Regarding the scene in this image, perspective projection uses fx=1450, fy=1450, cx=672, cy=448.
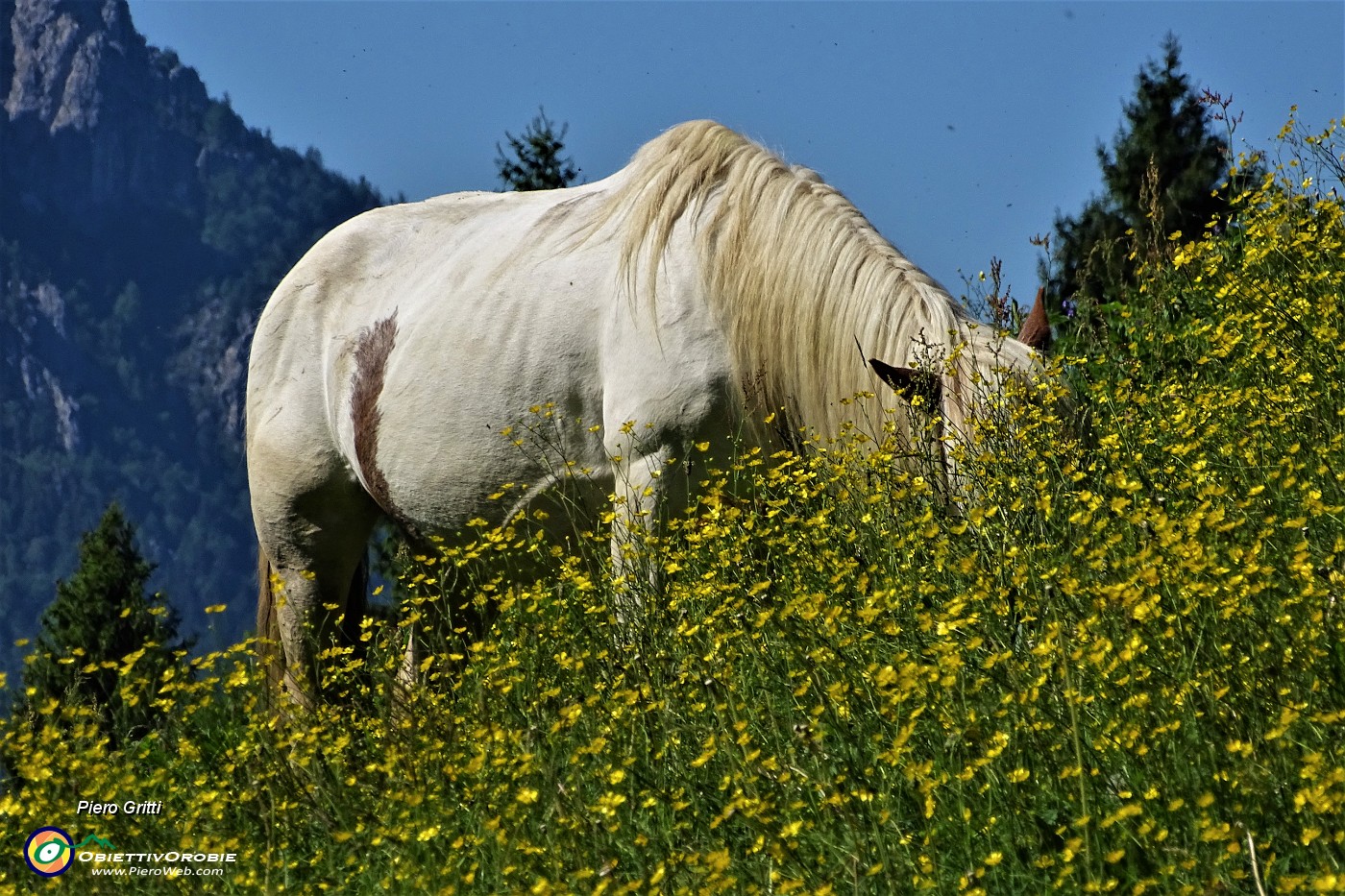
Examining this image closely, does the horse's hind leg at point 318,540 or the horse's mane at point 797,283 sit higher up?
the horse's mane at point 797,283

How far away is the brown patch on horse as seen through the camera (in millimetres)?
6184

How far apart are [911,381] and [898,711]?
2.03 metres

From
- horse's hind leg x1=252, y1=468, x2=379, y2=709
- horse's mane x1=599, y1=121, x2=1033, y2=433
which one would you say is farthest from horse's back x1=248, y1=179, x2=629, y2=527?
horse's mane x1=599, y1=121, x2=1033, y2=433

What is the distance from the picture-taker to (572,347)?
217 inches

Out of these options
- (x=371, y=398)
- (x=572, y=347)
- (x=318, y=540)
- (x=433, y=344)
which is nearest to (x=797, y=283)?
(x=572, y=347)

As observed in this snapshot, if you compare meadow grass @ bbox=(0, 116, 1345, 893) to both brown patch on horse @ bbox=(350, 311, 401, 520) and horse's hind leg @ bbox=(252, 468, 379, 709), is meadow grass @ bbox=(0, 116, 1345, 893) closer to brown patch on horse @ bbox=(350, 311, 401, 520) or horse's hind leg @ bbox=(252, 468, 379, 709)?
brown patch on horse @ bbox=(350, 311, 401, 520)

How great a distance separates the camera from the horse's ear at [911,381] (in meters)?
4.41

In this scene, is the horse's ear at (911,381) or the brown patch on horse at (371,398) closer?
the horse's ear at (911,381)

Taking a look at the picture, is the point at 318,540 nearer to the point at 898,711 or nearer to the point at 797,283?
the point at 797,283

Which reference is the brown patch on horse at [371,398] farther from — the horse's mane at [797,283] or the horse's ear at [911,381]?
the horse's ear at [911,381]

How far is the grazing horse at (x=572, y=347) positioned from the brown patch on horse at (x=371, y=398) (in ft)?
0.03

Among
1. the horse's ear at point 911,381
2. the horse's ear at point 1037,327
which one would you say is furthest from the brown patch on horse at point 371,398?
the horse's ear at point 1037,327

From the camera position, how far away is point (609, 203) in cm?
587

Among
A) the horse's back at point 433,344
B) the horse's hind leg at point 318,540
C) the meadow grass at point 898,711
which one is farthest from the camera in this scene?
the horse's hind leg at point 318,540
